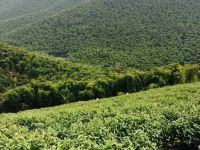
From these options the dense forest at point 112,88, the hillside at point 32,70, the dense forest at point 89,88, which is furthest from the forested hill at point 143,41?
the dense forest at point 89,88

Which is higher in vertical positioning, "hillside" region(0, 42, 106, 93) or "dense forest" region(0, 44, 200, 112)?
"dense forest" region(0, 44, 200, 112)

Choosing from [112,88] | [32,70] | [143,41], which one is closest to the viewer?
[112,88]

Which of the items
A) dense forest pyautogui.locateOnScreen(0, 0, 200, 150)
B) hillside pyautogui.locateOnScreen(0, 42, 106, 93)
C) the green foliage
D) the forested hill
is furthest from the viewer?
the forested hill

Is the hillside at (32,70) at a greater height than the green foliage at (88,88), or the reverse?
the green foliage at (88,88)

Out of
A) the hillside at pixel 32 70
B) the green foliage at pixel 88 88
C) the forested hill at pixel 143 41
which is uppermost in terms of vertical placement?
the green foliage at pixel 88 88

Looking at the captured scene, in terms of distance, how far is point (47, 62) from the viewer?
128m

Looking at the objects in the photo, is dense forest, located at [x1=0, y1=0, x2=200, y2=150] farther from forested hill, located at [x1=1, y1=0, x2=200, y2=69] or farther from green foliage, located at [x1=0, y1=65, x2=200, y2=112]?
forested hill, located at [x1=1, y1=0, x2=200, y2=69]

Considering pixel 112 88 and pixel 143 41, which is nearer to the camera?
pixel 112 88

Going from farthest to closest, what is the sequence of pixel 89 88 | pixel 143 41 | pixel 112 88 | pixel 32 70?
pixel 143 41
pixel 32 70
pixel 112 88
pixel 89 88

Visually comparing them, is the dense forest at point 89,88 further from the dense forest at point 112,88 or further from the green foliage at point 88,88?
the dense forest at point 112,88

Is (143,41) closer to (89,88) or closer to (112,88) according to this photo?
(112,88)

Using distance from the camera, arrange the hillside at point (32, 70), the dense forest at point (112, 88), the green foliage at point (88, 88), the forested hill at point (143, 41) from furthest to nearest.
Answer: the forested hill at point (143, 41), the hillside at point (32, 70), the green foliage at point (88, 88), the dense forest at point (112, 88)

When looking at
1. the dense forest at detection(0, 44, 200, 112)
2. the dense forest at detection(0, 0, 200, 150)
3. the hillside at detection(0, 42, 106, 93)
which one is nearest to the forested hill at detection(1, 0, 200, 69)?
the dense forest at detection(0, 0, 200, 150)

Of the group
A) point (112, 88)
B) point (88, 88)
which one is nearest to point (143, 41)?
point (112, 88)
